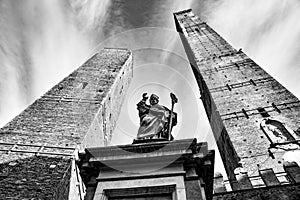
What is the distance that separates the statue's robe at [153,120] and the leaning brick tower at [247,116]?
3394 mm

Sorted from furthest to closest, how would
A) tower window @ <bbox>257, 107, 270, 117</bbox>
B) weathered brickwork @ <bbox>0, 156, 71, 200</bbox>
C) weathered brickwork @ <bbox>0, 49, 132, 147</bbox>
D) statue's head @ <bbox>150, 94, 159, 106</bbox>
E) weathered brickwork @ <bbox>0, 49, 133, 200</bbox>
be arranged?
tower window @ <bbox>257, 107, 270, 117</bbox> < weathered brickwork @ <bbox>0, 49, 132, 147</bbox> < weathered brickwork @ <bbox>0, 49, 133, 200</bbox> < weathered brickwork @ <bbox>0, 156, 71, 200</bbox> < statue's head @ <bbox>150, 94, 159, 106</bbox>

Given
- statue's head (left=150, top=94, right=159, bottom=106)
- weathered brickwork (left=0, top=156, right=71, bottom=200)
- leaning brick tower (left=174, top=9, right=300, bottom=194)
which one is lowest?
statue's head (left=150, top=94, right=159, bottom=106)

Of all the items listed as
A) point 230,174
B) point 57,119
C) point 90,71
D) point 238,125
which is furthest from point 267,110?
point 90,71

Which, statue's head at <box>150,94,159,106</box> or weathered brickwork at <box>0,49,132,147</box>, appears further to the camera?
weathered brickwork at <box>0,49,132,147</box>

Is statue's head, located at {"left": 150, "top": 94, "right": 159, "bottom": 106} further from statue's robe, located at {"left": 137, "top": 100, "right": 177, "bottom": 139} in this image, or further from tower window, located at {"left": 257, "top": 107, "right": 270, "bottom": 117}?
tower window, located at {"left": 257, "top": 107, "right": 270, "bottom": 117}

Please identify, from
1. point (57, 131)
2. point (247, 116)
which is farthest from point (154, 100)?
point (247, 116)

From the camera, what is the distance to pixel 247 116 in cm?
1323

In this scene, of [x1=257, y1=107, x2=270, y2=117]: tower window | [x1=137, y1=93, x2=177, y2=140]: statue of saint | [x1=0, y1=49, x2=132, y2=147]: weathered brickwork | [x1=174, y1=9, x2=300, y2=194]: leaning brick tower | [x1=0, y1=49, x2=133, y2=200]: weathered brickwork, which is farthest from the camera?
[x1=257, y1=107, x2=270, y2=117]: tower window

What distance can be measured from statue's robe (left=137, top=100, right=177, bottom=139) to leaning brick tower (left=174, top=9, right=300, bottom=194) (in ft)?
11.1

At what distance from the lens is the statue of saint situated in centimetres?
445

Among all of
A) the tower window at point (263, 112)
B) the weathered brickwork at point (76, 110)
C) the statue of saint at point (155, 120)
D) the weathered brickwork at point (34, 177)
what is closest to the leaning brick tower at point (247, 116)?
the tower window at point (263, 112)

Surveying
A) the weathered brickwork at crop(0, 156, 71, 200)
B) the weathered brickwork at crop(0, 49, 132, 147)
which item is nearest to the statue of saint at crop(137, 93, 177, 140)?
the weathered brickwork at crop(0, 156, 71, 200)

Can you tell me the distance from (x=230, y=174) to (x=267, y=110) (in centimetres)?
321

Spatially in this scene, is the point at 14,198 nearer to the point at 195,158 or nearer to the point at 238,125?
the point at 195,158
